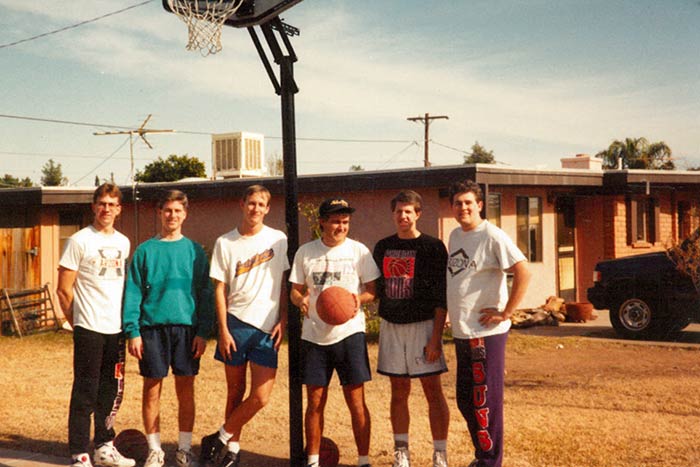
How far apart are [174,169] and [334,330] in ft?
137

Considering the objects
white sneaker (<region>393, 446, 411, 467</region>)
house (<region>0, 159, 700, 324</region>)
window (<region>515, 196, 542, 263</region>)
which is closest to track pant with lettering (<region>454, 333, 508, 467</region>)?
white sneaker (<region>393, 446, 411, 467</region>)

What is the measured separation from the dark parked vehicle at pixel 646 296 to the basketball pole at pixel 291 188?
27.4ft

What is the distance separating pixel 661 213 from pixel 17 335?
15.2m

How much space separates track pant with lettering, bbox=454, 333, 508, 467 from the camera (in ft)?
16.0

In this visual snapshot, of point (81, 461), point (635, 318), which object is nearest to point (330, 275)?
point (81, 461)

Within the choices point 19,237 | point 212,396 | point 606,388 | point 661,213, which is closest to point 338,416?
point 212,396

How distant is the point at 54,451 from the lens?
6.25 meters

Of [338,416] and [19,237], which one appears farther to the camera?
[19,237]

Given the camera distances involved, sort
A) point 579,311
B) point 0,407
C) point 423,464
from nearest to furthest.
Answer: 1. point 423,464
2. point 0,407
3. point 579,311

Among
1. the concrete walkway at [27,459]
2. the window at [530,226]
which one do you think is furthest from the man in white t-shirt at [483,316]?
the window at [530,226]

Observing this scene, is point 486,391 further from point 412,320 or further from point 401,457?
point 401,457

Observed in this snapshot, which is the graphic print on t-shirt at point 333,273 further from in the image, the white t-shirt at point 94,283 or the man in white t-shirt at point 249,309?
the white t-shirt at point 94,283

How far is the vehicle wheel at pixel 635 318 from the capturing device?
1232cm

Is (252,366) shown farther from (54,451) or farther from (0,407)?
(0,407)
